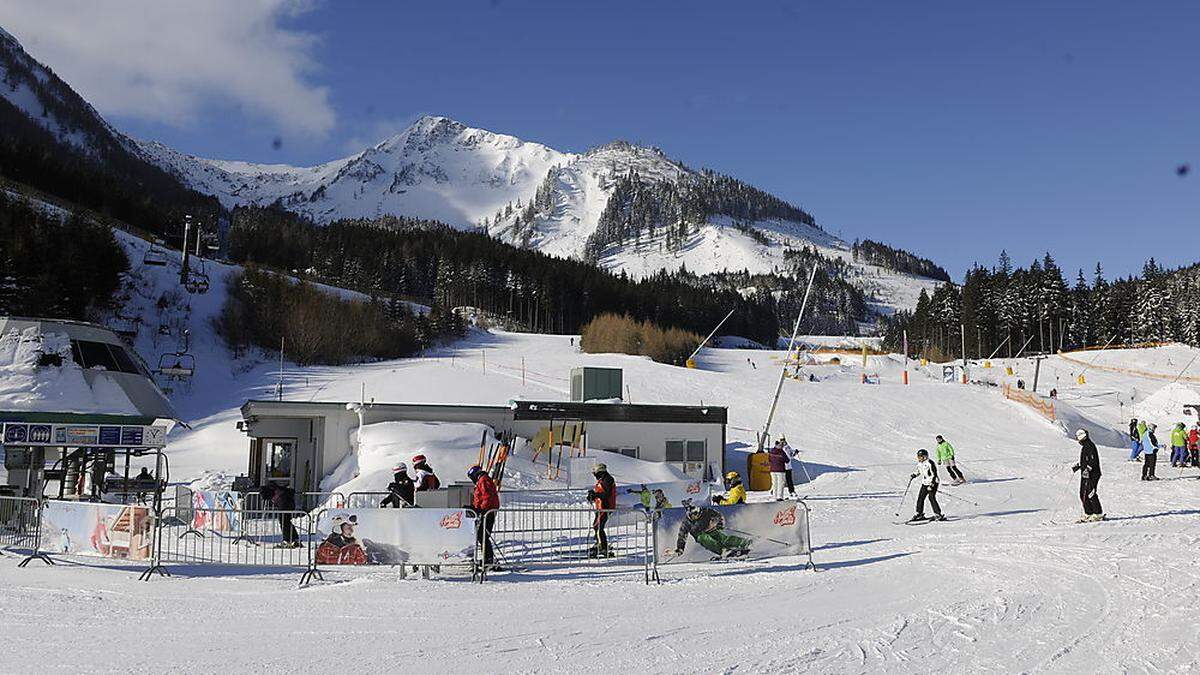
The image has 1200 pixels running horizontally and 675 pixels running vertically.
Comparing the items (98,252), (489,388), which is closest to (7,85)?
(98,252)

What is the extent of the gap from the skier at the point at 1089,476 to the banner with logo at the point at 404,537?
34.0 ft

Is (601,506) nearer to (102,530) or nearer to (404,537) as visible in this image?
(404,537)

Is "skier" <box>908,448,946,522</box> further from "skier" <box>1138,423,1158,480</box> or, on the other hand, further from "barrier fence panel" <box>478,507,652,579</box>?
"skier" <box>1138,423,1158,480</box>

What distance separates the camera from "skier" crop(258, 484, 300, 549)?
13.9m

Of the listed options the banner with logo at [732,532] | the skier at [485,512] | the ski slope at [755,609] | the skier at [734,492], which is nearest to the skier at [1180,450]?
the ski slope at [755,609]

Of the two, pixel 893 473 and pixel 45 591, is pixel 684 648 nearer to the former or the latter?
pixel 45 591

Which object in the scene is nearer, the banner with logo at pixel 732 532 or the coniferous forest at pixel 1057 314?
the banner with logo at pixel 732 532

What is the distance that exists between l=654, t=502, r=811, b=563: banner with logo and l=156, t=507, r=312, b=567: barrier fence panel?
4.99 meters

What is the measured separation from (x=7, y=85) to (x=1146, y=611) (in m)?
247

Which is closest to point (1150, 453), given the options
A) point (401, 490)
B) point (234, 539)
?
point (401, 490)

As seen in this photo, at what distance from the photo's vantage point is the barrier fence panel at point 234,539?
1272 centimetres

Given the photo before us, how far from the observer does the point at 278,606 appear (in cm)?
904

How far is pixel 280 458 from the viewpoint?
23688 millimetres

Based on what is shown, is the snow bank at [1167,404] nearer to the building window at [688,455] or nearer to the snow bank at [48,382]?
the building window at [688,455]
